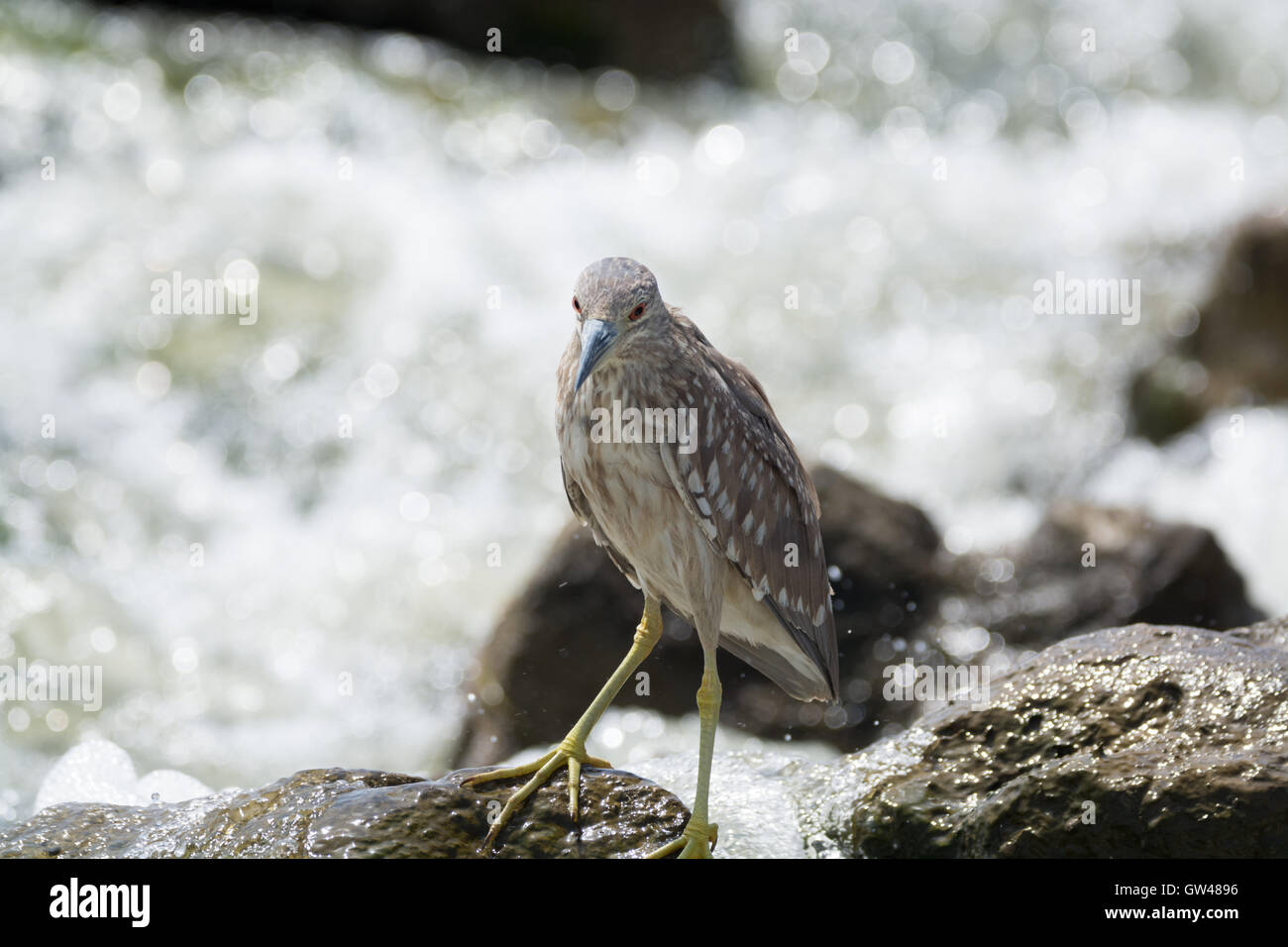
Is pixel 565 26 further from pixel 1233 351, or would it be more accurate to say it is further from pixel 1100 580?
pixel 1100 580

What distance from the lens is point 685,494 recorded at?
15.6ft

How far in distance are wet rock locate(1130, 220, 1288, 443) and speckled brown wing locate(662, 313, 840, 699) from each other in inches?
291

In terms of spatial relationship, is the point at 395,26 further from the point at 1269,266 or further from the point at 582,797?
the point at 582,797

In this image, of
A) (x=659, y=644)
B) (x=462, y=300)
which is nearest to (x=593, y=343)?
(x=659, y=644)

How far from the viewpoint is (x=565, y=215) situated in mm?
13508

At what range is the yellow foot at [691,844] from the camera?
4621mm

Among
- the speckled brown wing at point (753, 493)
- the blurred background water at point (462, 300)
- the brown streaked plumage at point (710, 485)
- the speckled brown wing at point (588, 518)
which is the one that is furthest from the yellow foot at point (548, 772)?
the blurred background water at point (462, 300)

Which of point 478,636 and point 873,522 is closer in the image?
point 873,522

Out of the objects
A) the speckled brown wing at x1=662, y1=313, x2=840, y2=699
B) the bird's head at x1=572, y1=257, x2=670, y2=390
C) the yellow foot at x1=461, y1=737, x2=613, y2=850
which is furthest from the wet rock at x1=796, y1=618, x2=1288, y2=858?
the bird's head at x1=572, y1=257, x2=670, y2=390

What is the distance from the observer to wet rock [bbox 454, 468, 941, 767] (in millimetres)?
7359

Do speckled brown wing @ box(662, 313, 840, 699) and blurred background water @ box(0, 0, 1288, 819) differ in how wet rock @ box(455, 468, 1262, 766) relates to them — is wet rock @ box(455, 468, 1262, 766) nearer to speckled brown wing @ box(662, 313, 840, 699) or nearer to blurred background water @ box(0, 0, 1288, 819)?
blurred background water @ box(0, 0, 1288, 819)

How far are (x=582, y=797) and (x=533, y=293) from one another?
27.5ft

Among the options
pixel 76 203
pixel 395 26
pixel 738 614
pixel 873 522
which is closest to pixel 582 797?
pixel 738 614

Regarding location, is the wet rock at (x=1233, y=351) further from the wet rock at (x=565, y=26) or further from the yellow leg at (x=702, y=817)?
the yellow leg at (x=702, y=817)
